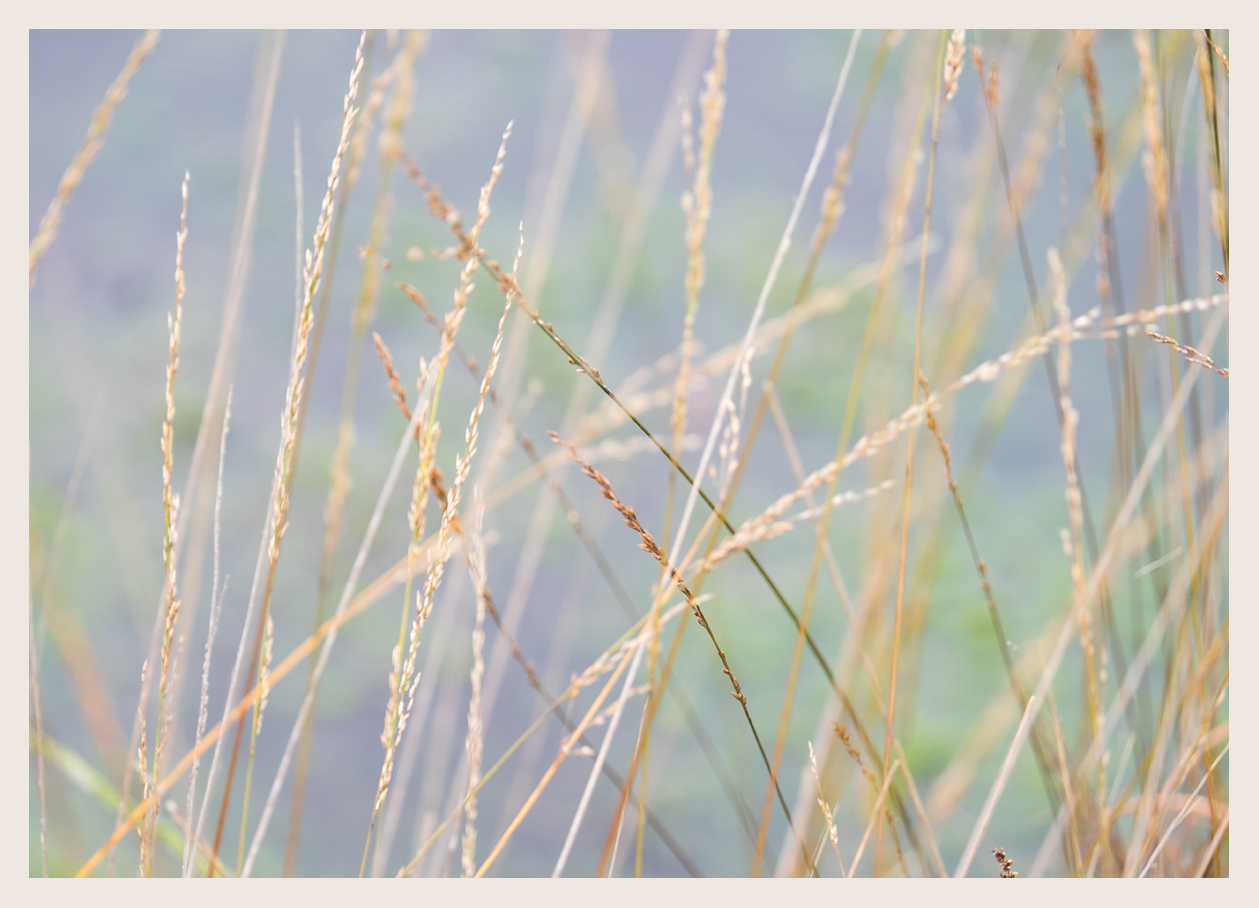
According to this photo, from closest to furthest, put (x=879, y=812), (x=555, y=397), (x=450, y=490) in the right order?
(x=450, y=490) < (x=879, y=812) < (x=555, y=397)

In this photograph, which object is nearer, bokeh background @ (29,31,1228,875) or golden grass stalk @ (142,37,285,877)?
golden grass stalk @ (142,37,285,877)

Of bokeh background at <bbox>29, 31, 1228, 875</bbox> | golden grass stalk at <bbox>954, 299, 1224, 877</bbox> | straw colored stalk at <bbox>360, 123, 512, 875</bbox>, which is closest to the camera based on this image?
straw colored stalk at <bbox>360, 123, 512, 875</bbox>

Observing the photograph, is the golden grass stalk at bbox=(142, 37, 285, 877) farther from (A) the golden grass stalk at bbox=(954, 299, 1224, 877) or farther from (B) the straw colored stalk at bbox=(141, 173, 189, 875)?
(A) the golden grass stalk at bbox=(954, 299, 1224, 877)

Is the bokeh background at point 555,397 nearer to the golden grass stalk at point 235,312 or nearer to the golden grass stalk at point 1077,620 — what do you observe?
the golden grass stalk at point 235,312

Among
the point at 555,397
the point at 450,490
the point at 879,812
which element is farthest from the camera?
the point at 555,397

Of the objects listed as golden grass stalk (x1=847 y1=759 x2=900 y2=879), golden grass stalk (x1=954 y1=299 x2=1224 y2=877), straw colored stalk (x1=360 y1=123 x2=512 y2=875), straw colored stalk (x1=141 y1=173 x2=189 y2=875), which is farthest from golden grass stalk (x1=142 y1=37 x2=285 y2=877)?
golden grass stalk (x1=954 y1=299 x2=1224 y2=877)

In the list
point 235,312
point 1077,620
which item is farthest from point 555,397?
point 1077,620

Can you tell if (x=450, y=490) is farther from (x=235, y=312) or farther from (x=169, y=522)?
(x=235, y=312)

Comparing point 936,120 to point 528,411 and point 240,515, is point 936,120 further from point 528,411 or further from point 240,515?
point 240,515

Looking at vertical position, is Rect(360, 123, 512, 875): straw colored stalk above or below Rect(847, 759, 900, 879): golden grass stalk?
above

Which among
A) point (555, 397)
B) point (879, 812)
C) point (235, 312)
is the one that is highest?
point (235, 312)

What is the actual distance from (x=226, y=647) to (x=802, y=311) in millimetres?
1036

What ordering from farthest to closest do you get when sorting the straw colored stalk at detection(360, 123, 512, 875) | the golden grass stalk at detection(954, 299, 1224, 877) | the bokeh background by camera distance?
the bokeh background, the golden grass stalk at detection(954, 299, 1224, 877), the straw colored stalk at detection(360, 123, 512, 875)

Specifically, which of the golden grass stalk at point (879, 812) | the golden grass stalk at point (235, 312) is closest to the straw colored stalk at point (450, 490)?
the golden grass stalk at point (235, 312)
